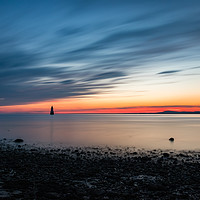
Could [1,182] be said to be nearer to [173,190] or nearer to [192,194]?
[173,190]

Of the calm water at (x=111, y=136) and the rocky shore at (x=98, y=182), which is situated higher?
the rocky shore at (x=98, y=182)

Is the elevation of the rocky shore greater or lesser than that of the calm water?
greater

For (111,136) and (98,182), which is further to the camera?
(111,136)

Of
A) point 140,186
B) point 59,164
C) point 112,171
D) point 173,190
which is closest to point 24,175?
point 59,164

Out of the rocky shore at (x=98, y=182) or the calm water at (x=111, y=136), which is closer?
the rocky shore at (x=98, y=182)

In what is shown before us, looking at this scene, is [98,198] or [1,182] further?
[1,182]

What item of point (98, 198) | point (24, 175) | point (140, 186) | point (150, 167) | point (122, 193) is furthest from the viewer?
point (150, 167)

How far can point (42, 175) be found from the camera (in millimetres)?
15633

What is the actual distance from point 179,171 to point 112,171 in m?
5.41

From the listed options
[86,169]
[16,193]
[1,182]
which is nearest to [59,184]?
[16,193]

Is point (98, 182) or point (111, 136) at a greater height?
point (98, 182)

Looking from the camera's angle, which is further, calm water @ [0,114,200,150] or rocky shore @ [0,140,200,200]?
calm water @ [0,114,200,150]

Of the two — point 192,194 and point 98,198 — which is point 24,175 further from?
point 192,194

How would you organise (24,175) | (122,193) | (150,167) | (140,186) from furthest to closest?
1. (150,167)
2. (24,175)
3. (140,186)
4. (122,193)
